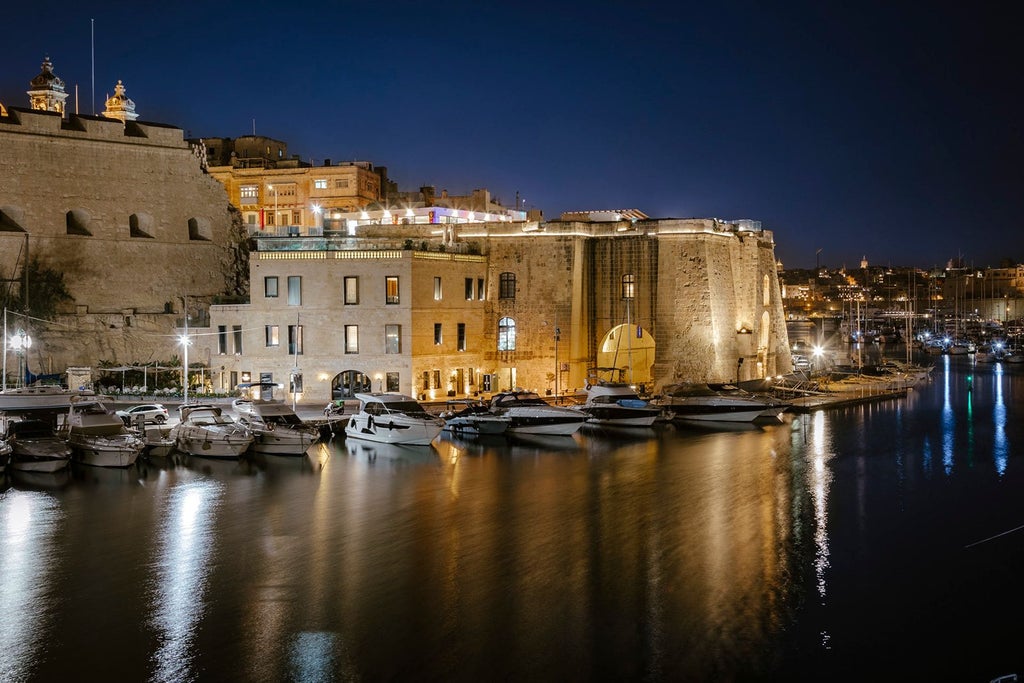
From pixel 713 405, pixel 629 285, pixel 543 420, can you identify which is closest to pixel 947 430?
pixel 713 405

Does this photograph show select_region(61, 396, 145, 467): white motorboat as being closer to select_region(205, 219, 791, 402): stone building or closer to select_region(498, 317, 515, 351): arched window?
select_region(205, 219, 791, 402): stone building

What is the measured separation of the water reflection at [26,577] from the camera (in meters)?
12.8

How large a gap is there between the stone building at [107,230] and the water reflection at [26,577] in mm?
16841

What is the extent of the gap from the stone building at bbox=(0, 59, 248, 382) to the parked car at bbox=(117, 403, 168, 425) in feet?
30.8

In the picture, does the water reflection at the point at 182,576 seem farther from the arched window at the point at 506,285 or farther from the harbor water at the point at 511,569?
the arched window at the point at 506,285

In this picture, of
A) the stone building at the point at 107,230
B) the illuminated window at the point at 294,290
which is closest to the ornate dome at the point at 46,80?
the stone building at the point at 107,230

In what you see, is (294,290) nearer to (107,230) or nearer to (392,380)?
(392,380)

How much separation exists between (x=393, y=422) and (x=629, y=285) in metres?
14.3

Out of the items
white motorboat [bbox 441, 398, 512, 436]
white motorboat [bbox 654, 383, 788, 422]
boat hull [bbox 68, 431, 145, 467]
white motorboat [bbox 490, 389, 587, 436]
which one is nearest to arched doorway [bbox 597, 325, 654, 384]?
white motorboat [bbox 654, 383, 788, 422]

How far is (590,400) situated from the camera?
1352 inches

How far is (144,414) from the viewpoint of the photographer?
2850 centimetres

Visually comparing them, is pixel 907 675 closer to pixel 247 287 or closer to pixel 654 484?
pixel 654 484

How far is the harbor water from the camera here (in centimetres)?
1291

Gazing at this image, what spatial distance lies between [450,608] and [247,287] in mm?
31588
